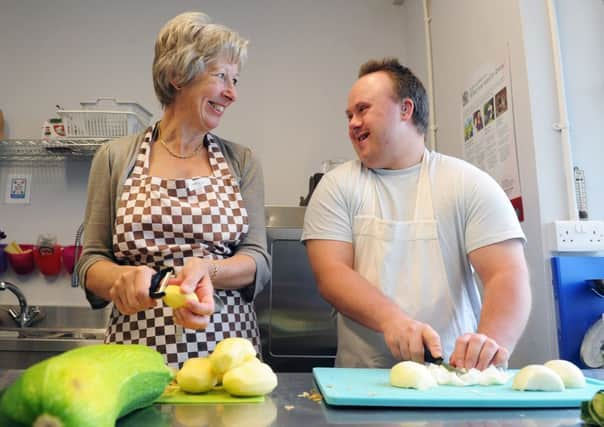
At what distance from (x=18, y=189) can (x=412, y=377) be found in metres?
2.07

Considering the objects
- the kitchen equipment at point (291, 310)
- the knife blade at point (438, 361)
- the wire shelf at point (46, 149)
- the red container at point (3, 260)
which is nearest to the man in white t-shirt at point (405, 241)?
the knife blade at point (438, 361)

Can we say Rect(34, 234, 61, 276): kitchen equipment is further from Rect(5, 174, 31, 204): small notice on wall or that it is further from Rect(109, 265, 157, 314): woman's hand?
Rect(109, 265, 157, 314): woman's hand

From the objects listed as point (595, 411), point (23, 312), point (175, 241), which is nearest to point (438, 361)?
point (595, 411)

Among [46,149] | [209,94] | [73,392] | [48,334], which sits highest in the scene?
[46,149]

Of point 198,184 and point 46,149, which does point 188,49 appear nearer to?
point 198,184

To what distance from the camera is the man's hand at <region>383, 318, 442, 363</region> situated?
801 millimetres

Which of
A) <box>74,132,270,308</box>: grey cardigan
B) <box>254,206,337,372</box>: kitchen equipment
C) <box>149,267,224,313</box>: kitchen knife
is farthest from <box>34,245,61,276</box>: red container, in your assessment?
<box>149,267,224,313</box>: kitchen knife

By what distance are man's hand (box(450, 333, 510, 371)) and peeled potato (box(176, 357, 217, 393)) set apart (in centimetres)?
36

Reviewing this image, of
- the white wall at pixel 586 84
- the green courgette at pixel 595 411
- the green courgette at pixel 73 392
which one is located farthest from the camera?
the white wall at pixel 586 84

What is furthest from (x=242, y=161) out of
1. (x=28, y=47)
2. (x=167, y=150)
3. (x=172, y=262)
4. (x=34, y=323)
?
(x=28, y=47)

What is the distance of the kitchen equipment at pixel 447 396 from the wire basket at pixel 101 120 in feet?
5.14

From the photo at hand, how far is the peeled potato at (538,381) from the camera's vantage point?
673 millimetres

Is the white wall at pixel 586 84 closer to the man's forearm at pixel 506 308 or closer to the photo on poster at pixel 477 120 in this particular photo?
the photo on poster at pixel 477 120

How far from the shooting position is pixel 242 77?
237 centimetres
